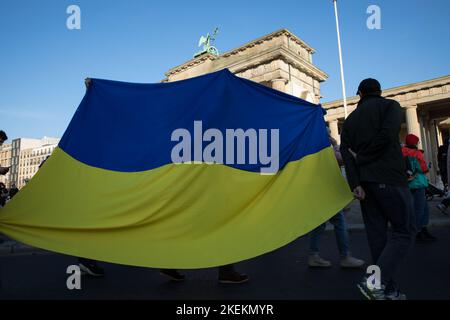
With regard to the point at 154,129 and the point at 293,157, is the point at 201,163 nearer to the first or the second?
the point at 154,129

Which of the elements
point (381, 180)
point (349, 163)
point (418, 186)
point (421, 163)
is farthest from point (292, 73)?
point (381, 180)

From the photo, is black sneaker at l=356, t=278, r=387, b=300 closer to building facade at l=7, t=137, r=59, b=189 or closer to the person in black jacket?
the person in black jacket

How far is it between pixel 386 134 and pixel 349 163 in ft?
1.45

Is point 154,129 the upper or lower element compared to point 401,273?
upper

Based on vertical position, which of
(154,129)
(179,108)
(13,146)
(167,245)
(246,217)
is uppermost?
(13,146)

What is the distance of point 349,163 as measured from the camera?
2.98m

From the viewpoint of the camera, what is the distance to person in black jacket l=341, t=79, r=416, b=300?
2578mm

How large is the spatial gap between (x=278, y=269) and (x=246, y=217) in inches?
46.7

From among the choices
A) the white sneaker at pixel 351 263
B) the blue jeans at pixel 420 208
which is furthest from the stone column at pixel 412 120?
the white sneaker at pixel 351 263

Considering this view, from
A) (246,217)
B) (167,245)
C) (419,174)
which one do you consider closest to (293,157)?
(246,217)

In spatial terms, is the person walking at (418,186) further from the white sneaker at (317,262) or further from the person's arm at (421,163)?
the white sneaker at (317,262)

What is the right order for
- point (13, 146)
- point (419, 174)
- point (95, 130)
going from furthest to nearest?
point (13, 146) → point (419, 174) → point (95, 130)

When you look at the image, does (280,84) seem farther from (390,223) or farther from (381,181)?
(390,223)

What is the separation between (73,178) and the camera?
127 inches
